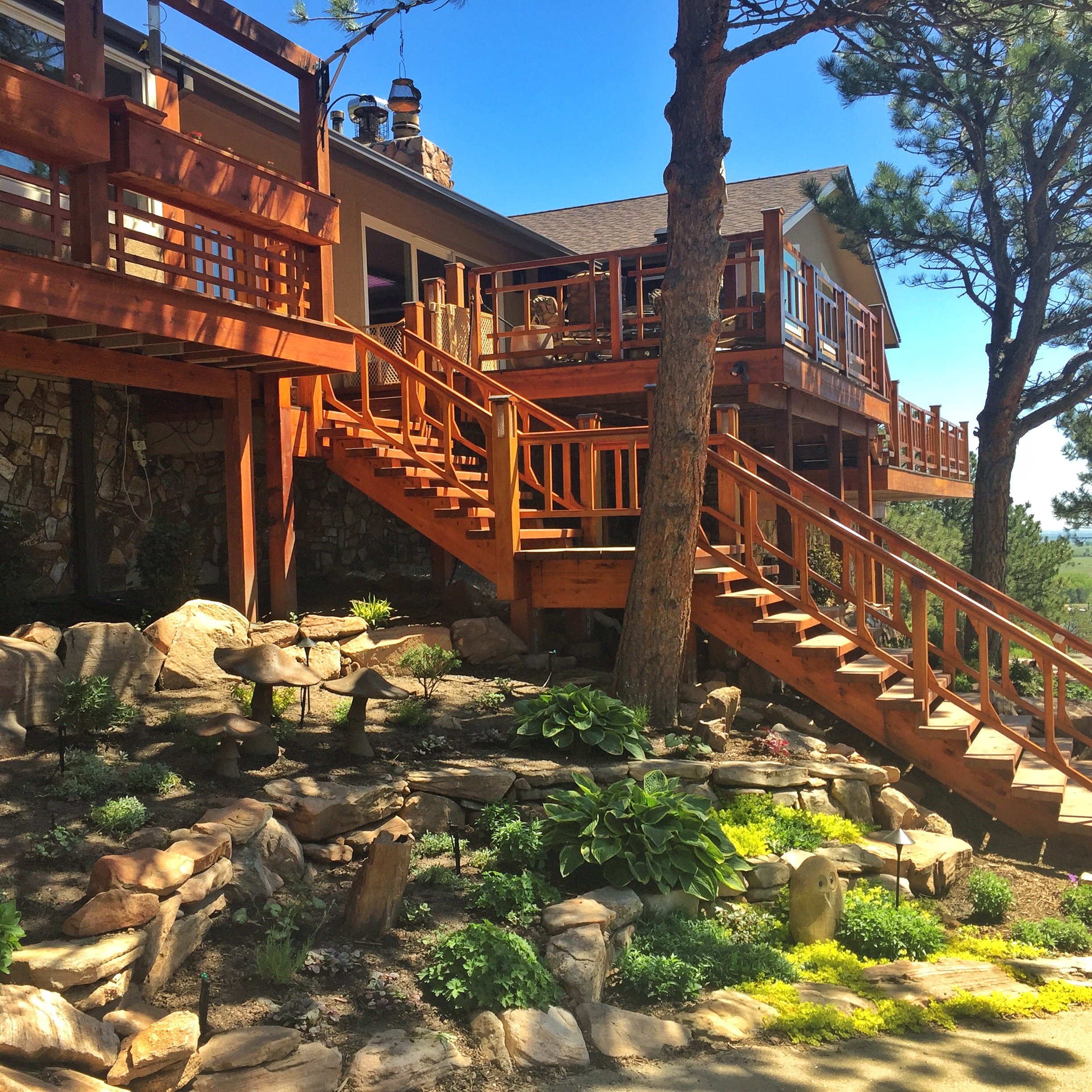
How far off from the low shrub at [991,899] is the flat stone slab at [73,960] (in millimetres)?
4674

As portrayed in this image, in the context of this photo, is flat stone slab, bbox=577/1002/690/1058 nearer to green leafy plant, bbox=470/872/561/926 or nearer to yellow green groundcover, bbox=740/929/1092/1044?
yellow green groundcover, bbox=740/929/1092/1044

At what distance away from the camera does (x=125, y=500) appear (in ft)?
35.0

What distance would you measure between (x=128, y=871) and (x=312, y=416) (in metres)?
6.18

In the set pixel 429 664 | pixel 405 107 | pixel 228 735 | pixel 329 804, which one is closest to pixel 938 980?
pixel 329 804

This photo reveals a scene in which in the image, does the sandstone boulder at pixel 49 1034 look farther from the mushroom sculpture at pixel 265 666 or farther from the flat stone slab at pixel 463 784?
the flat stone slab at pixel 463 784

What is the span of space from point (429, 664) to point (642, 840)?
2962 mm

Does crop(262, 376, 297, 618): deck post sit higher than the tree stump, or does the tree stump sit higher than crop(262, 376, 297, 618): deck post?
crop(262, 376, 297, 618): deck post

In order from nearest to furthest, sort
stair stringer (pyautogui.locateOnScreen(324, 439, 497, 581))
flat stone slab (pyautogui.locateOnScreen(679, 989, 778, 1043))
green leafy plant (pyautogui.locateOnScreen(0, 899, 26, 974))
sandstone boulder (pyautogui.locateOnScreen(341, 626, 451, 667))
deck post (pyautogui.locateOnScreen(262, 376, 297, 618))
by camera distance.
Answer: green leafy plant (pyautogui.locateOnScreen(0, 899, 26, 974)) < flat stone slab (pyautogui.locateOnScreen(679, 989, 778, 1043)) < sandstone boulder (pyautogui.locateOnScreen(341, 626, 451, 667)) < stair stringer (pyautogui.locateOnScreen(324, 439, 497, 581)) < deck post (pyautogui.locateOnScreen(262, 376, 297, 618))

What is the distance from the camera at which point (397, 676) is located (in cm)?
810

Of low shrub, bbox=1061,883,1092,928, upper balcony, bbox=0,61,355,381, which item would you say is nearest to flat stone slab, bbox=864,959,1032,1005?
low shrub, bbox=1061,883,1092,928

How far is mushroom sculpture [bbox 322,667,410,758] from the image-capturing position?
19.6 ft

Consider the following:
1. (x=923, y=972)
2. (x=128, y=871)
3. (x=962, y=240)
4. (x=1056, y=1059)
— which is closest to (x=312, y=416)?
(x=128, y=871)

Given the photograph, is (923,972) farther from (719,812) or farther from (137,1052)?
(137,1052)

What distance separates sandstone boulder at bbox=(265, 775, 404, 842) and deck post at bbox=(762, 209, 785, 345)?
674 centimetres
